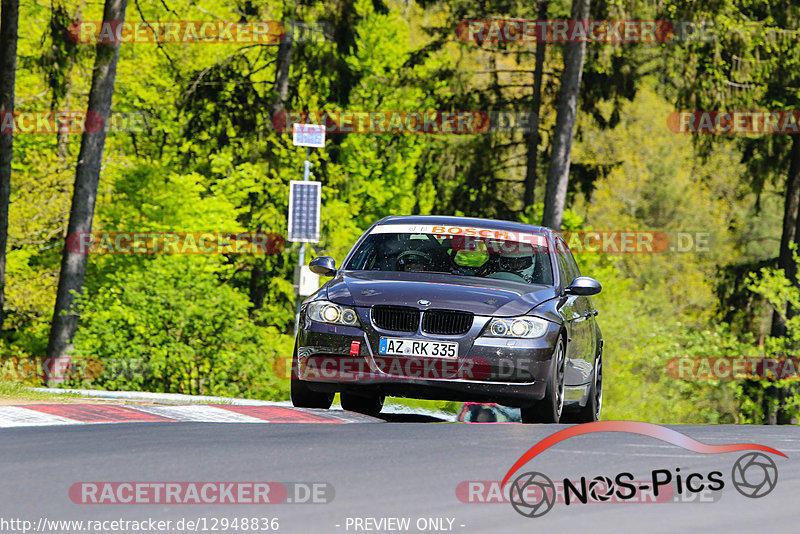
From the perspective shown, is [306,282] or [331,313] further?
[306,282]

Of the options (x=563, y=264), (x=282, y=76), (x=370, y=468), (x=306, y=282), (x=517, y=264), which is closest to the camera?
(x=370, y=468)

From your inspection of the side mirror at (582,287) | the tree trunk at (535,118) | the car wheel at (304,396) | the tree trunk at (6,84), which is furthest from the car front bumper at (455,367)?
the tree trunk at (535,118)

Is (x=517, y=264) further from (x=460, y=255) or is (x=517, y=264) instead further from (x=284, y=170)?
(x=284, y=170)

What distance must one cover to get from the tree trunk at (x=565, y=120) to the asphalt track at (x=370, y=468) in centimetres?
1735

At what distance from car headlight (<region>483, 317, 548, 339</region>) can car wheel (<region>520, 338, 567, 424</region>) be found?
1.00 feet

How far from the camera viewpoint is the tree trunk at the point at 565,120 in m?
26.9

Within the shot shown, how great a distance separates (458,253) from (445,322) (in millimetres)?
1487


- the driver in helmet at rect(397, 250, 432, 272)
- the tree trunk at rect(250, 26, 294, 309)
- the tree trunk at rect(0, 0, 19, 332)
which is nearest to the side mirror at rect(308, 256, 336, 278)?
the driver in helmet at rect(397, 250, 432, 272)

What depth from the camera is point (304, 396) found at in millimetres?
10859

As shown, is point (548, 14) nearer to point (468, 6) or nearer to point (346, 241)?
point (468, 6)

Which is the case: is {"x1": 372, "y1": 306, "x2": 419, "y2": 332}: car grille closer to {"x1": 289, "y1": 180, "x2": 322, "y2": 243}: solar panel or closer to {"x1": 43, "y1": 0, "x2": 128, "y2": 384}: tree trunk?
{"x1": 289, "y1": 180, "x2": 322, "y2": 243}: solar panel

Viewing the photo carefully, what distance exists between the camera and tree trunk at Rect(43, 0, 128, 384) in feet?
83.9

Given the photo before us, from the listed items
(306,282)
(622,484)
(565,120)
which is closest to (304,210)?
(306,282)

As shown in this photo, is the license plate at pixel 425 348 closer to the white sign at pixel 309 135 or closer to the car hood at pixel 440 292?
the car hood at pixel 440 292
